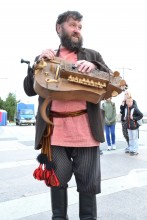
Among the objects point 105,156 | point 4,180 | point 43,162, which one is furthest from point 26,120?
point 43,162

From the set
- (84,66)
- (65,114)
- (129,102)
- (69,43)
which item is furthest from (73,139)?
(129,102)

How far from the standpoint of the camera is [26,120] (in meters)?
30.6

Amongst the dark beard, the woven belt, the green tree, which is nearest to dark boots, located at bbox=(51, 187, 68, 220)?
the woven belt

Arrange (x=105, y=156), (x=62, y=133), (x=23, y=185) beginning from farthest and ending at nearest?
(x=105, y=156) → (x=23, y=185) → (x=62, y=133)

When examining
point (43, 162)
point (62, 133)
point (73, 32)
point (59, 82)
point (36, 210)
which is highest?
point (73, 32)

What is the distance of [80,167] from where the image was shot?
88.0 inches

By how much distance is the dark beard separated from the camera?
2277 millimetres

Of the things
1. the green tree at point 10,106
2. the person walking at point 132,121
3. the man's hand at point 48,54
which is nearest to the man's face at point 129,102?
the person walking at point 132,121

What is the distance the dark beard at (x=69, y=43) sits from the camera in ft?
7.47

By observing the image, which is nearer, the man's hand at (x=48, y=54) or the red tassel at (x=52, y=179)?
the man's hand at (x=48, y=54)

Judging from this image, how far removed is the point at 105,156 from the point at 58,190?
15.5 feet

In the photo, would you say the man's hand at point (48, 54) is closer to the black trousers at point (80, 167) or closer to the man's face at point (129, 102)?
the black trousers at point (80, 167)

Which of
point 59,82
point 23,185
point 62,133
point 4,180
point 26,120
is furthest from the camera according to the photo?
point 26,120

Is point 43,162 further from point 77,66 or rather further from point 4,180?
point 4,180
